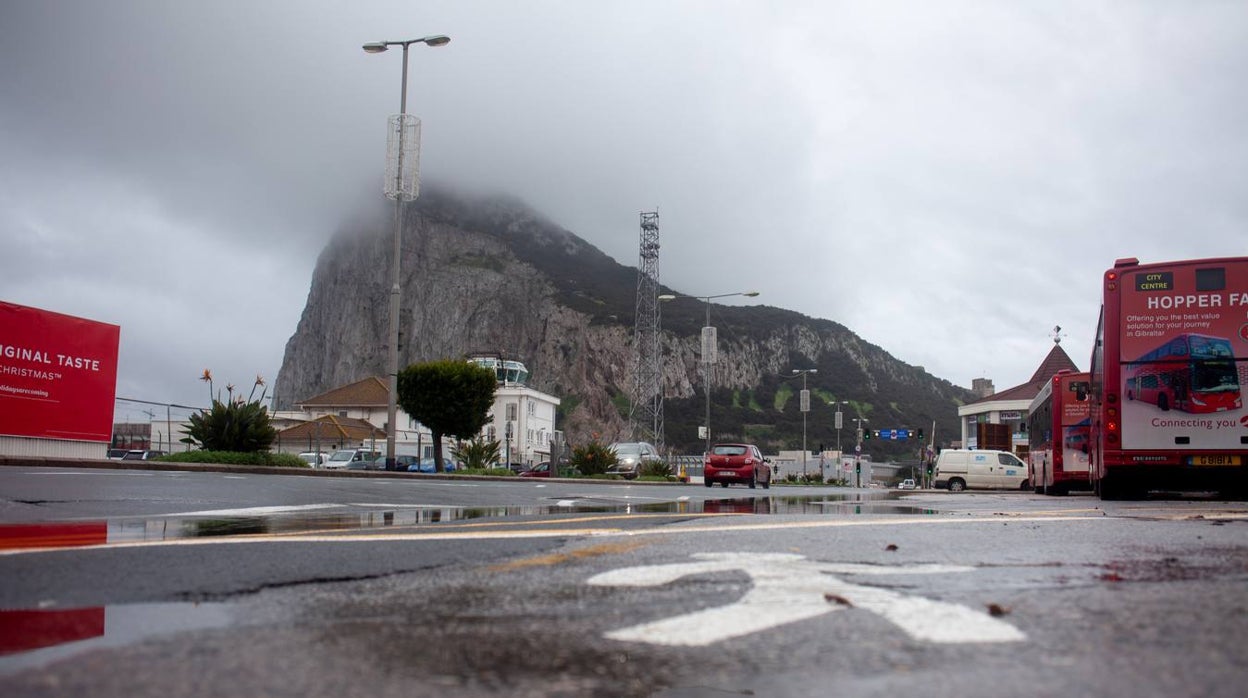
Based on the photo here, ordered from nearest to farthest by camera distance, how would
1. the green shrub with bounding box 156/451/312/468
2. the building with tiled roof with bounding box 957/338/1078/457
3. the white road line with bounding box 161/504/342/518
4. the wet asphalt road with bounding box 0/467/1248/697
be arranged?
the wet asphalt road with bounding box 0/467/1248/697 < the white road line with bounding box 161/504/342/518 < the green shrub with bounding box 156/451/312/468 < the building with tiled roof with bounding box 957/338/1078/457

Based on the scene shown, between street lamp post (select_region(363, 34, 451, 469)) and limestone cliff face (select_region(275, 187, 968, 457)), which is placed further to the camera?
limestone cliff face (select_region(275, 187, 968, 457))

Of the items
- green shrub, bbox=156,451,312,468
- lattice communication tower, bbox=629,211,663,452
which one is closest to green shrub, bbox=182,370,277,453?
green shrub, bbox=156,451,312,468

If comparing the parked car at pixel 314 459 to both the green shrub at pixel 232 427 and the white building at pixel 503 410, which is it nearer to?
the green shrub at pixel 232 427

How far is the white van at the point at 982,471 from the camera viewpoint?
129 feet

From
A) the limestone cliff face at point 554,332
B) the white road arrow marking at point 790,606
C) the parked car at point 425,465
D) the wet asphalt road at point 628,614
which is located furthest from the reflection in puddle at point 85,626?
the limestone cliff face at point 554,332

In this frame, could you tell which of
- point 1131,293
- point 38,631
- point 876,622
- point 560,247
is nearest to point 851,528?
Answer: point 876,622

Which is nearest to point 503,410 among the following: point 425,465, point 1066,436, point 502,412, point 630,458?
point 502,412

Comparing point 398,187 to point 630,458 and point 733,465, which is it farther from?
point 630,458

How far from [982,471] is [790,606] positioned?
129 ft

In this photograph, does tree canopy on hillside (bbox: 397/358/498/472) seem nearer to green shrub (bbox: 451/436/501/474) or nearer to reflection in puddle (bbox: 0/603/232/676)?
green shrub (bbox: 451/436/501/474)

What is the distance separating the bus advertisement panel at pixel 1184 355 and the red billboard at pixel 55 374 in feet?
66.1

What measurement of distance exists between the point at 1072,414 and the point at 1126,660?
90.2ft

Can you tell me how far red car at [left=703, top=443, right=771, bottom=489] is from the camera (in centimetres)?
3056

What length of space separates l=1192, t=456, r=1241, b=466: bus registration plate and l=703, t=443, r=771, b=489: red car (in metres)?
15.9
